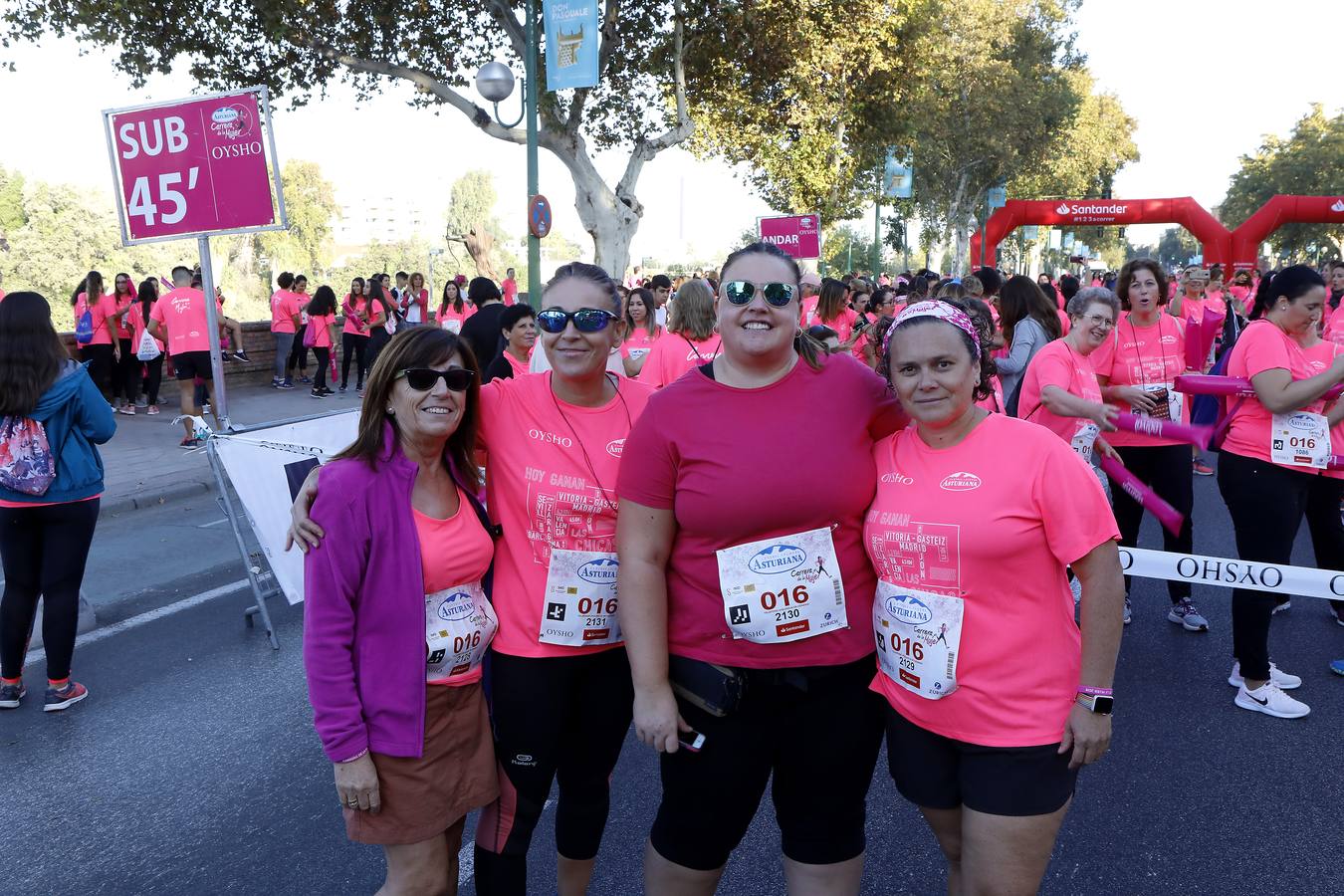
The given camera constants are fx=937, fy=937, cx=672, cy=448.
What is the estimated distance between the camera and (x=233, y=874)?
309 cm

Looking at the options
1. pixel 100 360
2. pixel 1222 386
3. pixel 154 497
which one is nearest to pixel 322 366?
pixel 100 360

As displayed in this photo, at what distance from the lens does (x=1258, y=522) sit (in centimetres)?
415

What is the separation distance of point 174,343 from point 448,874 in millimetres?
10493

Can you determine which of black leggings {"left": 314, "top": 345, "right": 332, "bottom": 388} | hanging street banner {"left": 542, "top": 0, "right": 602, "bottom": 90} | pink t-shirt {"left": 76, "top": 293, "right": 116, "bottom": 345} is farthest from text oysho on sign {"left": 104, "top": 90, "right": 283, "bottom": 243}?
black leggings {"left": 314, "top": 345, "right": 332, "bottom": 388}

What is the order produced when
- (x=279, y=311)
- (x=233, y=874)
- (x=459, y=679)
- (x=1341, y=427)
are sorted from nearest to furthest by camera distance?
(x=459, y=679), (x=233, y=874), (x=1341, y=427), (x=279, y=311)

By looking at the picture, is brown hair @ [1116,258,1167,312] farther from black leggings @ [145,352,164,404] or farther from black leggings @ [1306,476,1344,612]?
black leggings @ [145,352,164,404]

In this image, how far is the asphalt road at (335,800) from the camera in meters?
3.09

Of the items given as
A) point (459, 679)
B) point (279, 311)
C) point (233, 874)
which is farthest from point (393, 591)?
point (279, 311)

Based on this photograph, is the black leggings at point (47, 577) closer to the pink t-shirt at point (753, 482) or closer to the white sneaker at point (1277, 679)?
the pink t-shirt at point (753, 482)

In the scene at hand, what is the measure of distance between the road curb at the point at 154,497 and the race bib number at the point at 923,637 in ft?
25.2

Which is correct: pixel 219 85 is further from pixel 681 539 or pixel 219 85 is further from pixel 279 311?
pixel 681 539

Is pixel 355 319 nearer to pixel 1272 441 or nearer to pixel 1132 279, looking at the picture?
pixel 1132 279

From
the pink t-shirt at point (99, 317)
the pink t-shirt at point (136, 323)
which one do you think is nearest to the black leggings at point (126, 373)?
the pink t-shirt at point (136, 323)

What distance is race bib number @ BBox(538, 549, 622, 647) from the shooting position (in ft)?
7.73
